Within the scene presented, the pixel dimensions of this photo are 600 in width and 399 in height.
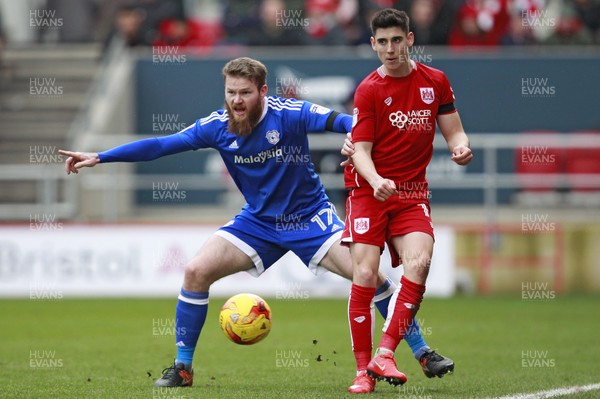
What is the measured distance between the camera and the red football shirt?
321 inches

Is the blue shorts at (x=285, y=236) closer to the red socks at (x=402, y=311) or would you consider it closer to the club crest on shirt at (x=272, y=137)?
the club crest on shirt at (x=272, y=137)

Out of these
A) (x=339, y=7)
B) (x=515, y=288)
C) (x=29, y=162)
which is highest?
(x=339, y=7)

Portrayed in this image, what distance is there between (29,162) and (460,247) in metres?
7.74

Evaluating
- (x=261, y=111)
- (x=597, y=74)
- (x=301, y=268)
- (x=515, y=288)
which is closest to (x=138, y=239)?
(x=301, y=268)

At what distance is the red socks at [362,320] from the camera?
26.8 ft

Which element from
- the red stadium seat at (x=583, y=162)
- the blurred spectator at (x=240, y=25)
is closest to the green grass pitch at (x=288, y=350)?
the red stadium seat at (x=583, y=162)

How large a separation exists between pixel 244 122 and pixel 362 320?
162 centimetres

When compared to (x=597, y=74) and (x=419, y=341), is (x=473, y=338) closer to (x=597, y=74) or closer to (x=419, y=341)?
(x=419, y=341)

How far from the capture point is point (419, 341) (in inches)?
334

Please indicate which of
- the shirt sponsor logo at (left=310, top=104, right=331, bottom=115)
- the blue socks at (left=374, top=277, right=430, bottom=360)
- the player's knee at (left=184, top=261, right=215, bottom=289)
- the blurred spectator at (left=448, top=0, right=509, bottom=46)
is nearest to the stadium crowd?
the blurred spectator at (left=448, top=0, right=509, bottom=46)

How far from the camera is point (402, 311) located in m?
8.05

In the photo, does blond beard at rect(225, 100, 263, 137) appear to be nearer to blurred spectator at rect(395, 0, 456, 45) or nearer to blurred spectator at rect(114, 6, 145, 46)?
blurred spectator at rect(395, 0, 456, 45)

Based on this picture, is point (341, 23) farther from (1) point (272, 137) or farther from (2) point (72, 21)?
(1) point (272, 137)

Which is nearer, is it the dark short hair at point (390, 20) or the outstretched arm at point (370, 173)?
the outstretched arm at point (370, 173)
